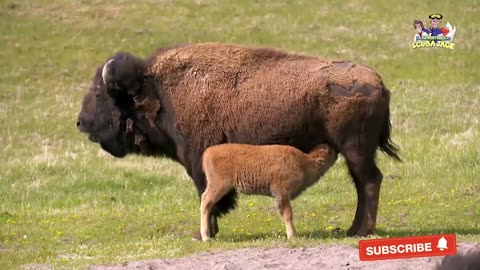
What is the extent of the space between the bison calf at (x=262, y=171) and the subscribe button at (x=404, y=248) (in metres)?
1.13

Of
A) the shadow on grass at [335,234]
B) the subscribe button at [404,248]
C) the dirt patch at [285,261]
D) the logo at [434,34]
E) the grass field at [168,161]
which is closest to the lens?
the dirt patch at [285,261]

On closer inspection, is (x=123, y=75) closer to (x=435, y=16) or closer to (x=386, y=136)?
(x=386, y=136)

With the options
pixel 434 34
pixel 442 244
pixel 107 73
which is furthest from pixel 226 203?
pixel 434 34

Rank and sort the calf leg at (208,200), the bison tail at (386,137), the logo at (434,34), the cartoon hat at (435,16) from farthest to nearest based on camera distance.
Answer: the cartoon hat at (435,16), the logo at (434,34), the bison tail at (386,137), the calf leg at (208,200)

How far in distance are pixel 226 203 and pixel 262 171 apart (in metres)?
1.04

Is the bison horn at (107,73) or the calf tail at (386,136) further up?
the bison horn at (107,73)

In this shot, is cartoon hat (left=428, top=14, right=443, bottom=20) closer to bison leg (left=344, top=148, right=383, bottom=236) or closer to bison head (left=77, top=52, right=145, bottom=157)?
bison head (left=77, top=52, right=145, bottom=157)

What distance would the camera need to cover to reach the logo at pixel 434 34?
29750 millimetres

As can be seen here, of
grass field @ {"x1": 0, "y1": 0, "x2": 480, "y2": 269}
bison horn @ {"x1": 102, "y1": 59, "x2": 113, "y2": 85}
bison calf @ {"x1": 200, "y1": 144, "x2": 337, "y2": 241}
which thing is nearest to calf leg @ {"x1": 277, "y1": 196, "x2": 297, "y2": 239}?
bison calf @ {"x1": 200, "y1": 144, "x2": 337, "y2": 241}

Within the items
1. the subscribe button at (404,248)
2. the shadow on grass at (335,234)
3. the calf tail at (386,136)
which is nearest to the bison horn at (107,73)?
the shadow on grass at (335,234)

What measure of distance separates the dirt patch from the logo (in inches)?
816

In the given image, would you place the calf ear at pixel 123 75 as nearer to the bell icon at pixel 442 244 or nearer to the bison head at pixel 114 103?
the bison head at pixel 114 103

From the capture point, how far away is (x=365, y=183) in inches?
436

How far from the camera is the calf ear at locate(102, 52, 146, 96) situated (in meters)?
11.7
